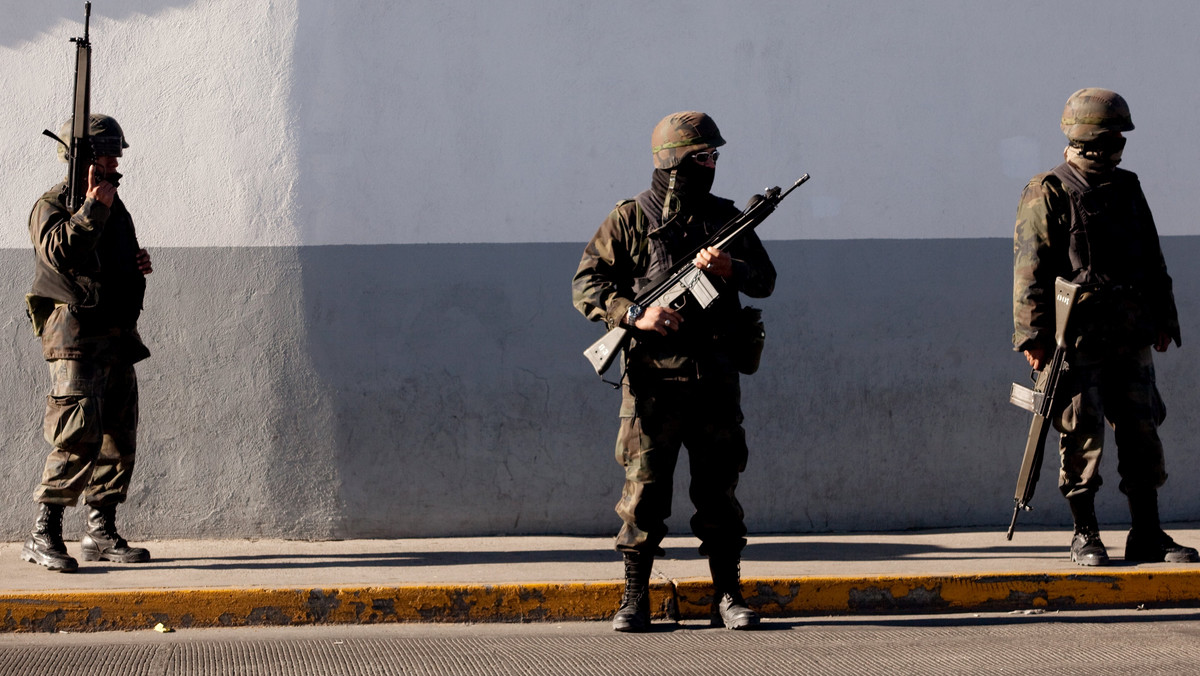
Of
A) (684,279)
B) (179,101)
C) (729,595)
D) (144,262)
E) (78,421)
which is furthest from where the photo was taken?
(179,101)

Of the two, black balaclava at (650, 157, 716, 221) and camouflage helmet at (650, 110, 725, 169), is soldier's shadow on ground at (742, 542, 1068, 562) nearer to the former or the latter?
black balaclava at (650, 157, 716, 221)

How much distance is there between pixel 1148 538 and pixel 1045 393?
2.73ft

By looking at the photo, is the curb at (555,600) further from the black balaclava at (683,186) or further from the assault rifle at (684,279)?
the black balaclava at (683,186)

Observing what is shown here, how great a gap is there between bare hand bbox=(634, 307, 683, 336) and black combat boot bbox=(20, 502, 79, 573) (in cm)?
278

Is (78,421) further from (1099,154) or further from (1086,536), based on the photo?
(1099,154)

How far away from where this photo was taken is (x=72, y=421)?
18.0 ft

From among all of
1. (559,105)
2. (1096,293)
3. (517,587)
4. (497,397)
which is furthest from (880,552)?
(559,105)

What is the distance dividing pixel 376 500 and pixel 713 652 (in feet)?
8.51

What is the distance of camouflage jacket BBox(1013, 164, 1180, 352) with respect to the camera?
5.40 metres

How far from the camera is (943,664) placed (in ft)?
13.9

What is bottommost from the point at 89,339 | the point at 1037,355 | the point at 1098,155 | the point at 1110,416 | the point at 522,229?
the point at 1110,416

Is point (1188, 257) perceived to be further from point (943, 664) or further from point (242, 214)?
point (242, 214)

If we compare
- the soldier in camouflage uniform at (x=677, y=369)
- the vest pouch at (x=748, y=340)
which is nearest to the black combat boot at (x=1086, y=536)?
the soldier in camouflage uniform at (x=677, y=369)

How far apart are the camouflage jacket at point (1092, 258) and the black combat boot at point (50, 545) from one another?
A: 4.22 metres
